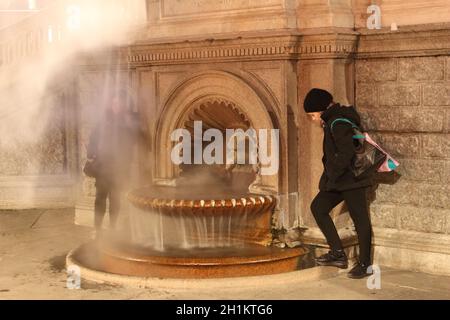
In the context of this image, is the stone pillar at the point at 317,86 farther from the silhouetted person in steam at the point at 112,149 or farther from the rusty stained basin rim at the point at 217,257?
the silhouetted person in steam at the point at 112,149

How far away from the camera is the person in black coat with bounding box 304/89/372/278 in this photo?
8.71 meters

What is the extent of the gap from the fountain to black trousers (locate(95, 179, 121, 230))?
588 mm

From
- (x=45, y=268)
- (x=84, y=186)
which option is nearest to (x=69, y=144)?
(x=84, y=186)

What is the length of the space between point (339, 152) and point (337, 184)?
1.11ft

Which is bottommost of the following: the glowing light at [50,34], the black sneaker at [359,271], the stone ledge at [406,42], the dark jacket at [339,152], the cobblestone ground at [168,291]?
the cobblestone ground at [168,291]

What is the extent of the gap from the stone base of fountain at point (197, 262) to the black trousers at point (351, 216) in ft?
1.66

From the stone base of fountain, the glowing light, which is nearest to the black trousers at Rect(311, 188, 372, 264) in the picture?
the stone base of fountain

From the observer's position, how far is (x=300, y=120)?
9.88 m

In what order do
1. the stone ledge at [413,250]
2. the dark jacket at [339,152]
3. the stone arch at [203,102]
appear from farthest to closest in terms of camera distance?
the stone arch at [203,102], the stone ledge at [413,250], the dark jacket at [339,152]

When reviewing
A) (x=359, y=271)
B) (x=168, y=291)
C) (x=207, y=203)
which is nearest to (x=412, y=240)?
(x=359, y=271)

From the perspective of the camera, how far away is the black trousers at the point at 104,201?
11.1 metres

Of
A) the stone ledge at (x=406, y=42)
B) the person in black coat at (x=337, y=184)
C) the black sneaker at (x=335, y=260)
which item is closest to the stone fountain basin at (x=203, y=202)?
the person in black coat at (x=337, y=184)

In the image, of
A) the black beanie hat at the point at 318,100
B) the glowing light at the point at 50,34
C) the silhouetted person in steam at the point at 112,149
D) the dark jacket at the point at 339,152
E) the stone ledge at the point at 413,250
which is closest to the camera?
the dark jacket at the point at 339,152

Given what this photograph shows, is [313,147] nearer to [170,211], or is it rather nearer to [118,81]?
[170,211]
